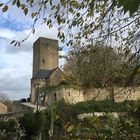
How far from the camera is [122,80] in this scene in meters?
5.26

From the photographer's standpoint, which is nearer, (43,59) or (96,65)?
(96,65)

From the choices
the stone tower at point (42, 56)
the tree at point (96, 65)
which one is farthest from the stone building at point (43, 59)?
the tree at point (96, 65)

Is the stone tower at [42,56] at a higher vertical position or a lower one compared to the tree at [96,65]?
higher

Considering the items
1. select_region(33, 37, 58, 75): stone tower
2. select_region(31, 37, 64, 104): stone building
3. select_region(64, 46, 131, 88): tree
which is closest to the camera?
select_region(64, 46, 131, 88): tree

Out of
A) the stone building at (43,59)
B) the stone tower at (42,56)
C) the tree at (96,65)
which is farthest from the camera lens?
the stone tower at (42,56)

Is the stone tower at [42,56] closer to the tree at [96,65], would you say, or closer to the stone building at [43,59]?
the stone building at [43,59]

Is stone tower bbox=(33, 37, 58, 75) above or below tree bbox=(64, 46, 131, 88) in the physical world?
above

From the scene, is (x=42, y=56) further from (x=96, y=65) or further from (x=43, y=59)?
(x=96, y=65)

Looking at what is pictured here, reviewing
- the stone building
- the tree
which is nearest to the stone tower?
the stone building

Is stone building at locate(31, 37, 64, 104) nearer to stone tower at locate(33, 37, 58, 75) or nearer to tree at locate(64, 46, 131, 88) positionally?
stone tower at locate(33, 37, 58, 75)

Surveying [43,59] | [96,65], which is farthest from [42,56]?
[96,65]

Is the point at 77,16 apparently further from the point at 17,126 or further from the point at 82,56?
the point at 17,126

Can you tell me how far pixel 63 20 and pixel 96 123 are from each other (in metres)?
2.27

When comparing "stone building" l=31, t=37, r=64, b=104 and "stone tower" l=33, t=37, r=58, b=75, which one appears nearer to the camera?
"stone building" l=31, t=37, r=64, b=104
